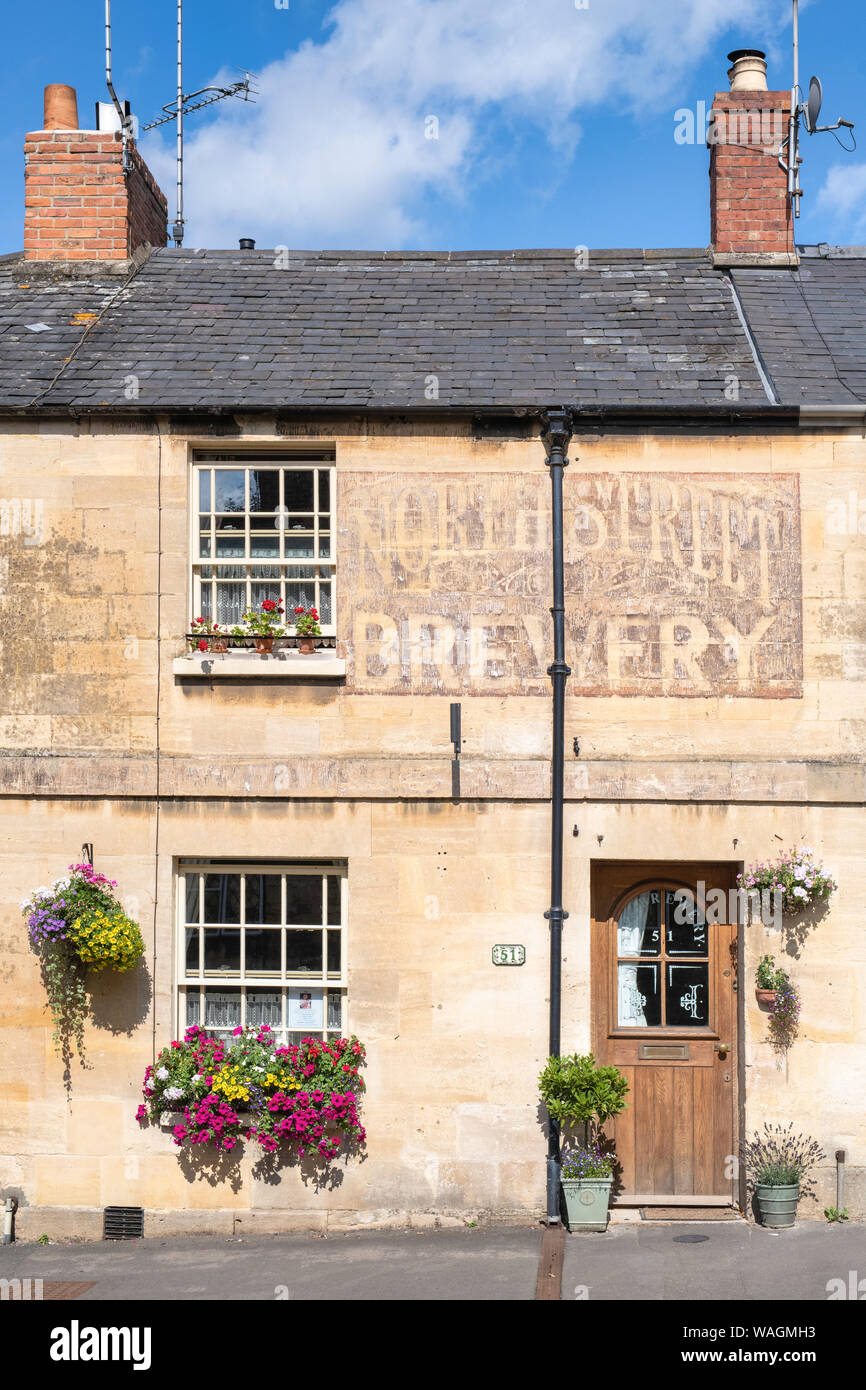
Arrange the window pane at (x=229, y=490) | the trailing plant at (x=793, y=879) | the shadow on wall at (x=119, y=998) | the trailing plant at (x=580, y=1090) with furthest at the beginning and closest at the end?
the window pane at (x=229, y=490), the shadow on wall at (x=119, y=998), the trailing plant at (x=793, y=879), the trailing plant at (x=580, y=1090)

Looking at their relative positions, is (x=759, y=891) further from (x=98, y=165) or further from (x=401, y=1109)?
(x=98, y=165)

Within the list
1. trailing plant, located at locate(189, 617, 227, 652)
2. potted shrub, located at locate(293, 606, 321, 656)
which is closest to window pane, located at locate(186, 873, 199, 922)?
trailing plant, located at locate(189, 617, 227, 652)

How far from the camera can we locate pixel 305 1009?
374 inches

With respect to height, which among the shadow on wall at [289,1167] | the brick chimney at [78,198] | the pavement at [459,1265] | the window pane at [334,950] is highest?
the brick chimney at [78,198]

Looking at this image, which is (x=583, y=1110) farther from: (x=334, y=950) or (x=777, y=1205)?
(x=334, y=950)

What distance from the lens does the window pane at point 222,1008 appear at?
952cm

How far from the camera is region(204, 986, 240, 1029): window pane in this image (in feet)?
31.2

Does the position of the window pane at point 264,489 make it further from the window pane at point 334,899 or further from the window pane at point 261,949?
the window pane at point 261,949

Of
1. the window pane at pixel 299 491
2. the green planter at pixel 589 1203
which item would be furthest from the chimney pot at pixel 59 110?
the green planter at pixel 589 1203

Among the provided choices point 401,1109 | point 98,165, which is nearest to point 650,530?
point 401,1109

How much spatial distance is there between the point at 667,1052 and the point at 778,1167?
3.76 ft

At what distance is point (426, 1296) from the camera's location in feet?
25.6

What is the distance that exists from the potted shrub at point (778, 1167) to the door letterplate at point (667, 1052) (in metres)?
0.78
